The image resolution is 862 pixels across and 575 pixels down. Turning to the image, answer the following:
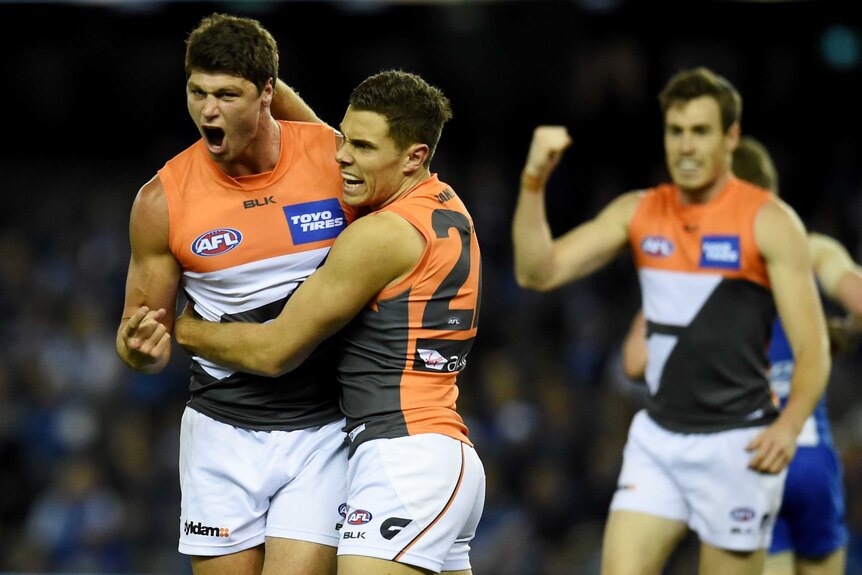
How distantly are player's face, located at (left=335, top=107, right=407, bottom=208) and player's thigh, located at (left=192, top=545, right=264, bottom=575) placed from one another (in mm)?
1241

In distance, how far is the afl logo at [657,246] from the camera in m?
4.88

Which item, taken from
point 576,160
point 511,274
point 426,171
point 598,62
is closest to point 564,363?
point 511,274

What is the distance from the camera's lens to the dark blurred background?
9.95m

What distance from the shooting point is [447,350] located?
3748 millimetres

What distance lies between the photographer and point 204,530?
3930 millimetres

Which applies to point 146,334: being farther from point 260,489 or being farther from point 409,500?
point 409,500

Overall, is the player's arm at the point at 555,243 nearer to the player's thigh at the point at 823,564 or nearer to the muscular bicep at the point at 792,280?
the muscular bicep at the point at 792,280

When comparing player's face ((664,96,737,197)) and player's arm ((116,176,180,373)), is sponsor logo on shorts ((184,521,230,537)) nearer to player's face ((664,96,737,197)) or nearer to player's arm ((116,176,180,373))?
player's arm ((116,176,180,373))

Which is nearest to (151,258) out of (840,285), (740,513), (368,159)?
(368,159)

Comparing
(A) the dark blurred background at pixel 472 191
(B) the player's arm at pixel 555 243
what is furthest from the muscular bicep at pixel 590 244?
(A) the dark blurred background at pixel 472 191

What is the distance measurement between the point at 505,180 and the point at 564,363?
310cm

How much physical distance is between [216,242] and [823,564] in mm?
3196

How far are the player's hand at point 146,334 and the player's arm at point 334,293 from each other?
0.21 meters

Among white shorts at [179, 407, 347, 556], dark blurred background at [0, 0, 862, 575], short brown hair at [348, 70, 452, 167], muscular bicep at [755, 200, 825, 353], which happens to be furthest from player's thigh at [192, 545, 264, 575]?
dark blurred background at [0, 0, 862, 575]
